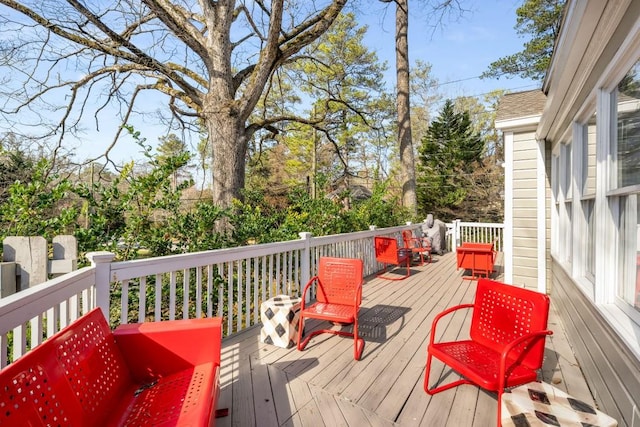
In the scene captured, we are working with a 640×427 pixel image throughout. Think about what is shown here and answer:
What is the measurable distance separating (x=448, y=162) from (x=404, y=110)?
925 cm

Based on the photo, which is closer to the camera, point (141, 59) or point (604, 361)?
point (604, 361)

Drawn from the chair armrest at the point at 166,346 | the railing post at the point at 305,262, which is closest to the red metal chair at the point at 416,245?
the railing post at the point at 305,262

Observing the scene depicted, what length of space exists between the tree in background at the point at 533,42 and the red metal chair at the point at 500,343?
1350cm

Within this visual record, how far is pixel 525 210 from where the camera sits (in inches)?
190

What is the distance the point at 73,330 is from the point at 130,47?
550cm

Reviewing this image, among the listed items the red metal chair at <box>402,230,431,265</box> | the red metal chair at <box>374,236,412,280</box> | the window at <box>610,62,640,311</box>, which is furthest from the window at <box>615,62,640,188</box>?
the red metal chair at <box>402,230,431,265</box>

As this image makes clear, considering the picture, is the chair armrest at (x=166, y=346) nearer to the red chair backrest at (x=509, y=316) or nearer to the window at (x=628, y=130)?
the red chair backrest at (x=509, y=316)

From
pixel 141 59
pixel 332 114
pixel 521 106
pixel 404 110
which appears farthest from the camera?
pixel 332 114

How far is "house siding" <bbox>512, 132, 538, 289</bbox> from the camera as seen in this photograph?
188 inches

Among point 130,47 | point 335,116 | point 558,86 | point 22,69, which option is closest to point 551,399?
point 558,86

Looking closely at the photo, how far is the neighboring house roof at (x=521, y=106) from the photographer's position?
4.66 meters

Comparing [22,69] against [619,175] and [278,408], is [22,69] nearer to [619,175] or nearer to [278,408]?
[278,408]

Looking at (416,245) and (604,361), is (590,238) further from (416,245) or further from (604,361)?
(416,245)

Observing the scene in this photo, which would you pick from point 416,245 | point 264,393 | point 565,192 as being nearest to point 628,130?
point 565,192
